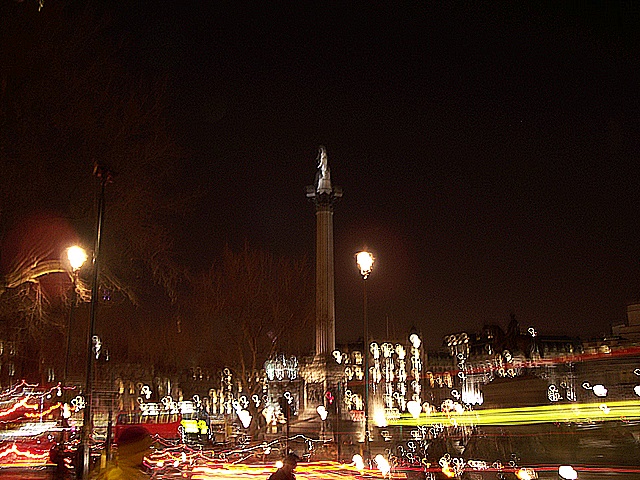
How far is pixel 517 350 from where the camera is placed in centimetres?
6106

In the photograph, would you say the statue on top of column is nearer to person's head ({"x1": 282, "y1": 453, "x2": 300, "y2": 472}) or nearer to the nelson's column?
the nelson's column

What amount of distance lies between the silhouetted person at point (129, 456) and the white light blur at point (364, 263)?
14625 millimetres

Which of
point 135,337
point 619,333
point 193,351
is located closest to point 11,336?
point 193,351

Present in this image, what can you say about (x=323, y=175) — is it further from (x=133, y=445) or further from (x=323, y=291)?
(x=133, y=445)

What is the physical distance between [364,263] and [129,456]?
49.1 feet

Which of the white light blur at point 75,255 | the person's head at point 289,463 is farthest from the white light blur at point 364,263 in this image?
the person's head at point 289,463

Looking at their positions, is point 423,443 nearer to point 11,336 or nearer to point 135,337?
point 11,336

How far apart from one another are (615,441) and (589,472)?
1198 cm

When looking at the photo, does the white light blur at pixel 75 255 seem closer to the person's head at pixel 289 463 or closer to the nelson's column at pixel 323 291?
the person's head at pixel 289 463

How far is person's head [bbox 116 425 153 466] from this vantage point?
7473 mm

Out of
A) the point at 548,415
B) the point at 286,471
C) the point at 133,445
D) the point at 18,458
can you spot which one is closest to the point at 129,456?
the point at 133,445

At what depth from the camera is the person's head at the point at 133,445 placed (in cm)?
747

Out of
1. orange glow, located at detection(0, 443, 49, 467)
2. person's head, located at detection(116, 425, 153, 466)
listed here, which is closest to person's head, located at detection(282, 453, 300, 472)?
person's head, located at detection(116, 425, 153, 466)

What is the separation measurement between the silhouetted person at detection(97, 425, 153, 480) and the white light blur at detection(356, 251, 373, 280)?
14625mm
